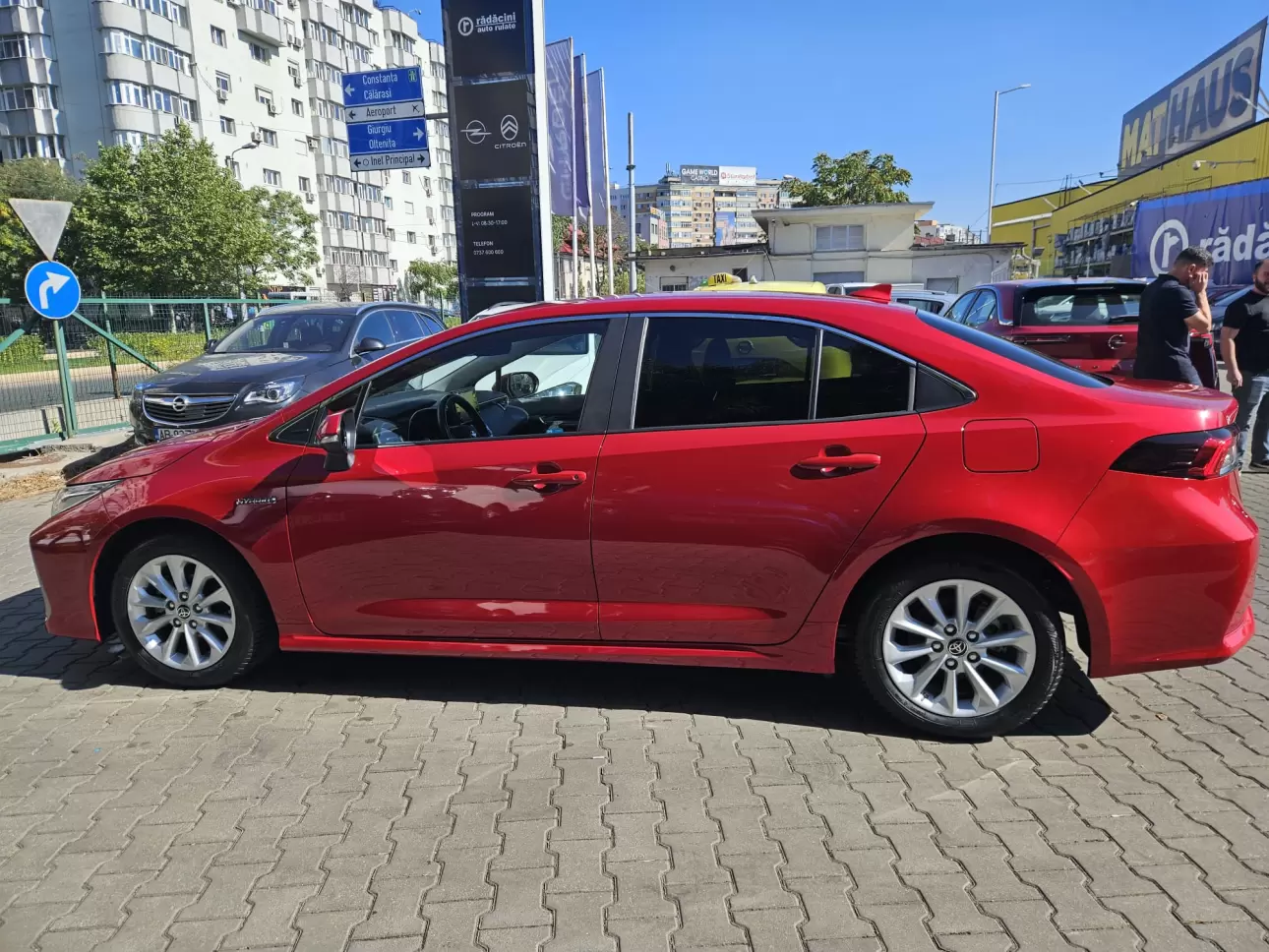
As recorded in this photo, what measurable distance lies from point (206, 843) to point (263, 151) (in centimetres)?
6057

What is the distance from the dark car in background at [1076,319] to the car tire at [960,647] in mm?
5318

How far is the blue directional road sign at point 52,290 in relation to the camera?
9.91 meters

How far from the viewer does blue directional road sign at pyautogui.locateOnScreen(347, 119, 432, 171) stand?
782 inches

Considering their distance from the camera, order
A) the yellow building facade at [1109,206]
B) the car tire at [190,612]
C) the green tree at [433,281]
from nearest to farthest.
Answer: the car tire at [190,612]
the yellow building facade at [1109,206]
the green tree at [433,281]

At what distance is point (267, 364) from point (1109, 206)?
45.5 metres

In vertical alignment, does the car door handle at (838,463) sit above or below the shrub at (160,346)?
below

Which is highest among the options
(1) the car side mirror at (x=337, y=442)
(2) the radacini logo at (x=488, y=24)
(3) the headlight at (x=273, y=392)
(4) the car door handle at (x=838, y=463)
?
(2) the radacini logo at (x=488, y=24)

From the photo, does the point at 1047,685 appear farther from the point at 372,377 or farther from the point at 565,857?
the point at 372,377

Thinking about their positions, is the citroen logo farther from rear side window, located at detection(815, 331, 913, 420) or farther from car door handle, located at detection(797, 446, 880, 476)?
car door handle, located at detection(797, 446, 880, 476)

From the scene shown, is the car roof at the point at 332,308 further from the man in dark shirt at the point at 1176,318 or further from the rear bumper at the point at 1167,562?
the rear bumper at the point at 1167,562

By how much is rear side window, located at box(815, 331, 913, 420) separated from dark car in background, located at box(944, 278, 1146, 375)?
5.17 meters

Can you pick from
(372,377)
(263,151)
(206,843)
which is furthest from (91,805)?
(263,151)

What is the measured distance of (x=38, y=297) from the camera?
10055mm

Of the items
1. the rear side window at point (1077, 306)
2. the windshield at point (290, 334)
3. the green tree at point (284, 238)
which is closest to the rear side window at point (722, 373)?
the rear side window at point (1077, 306)
